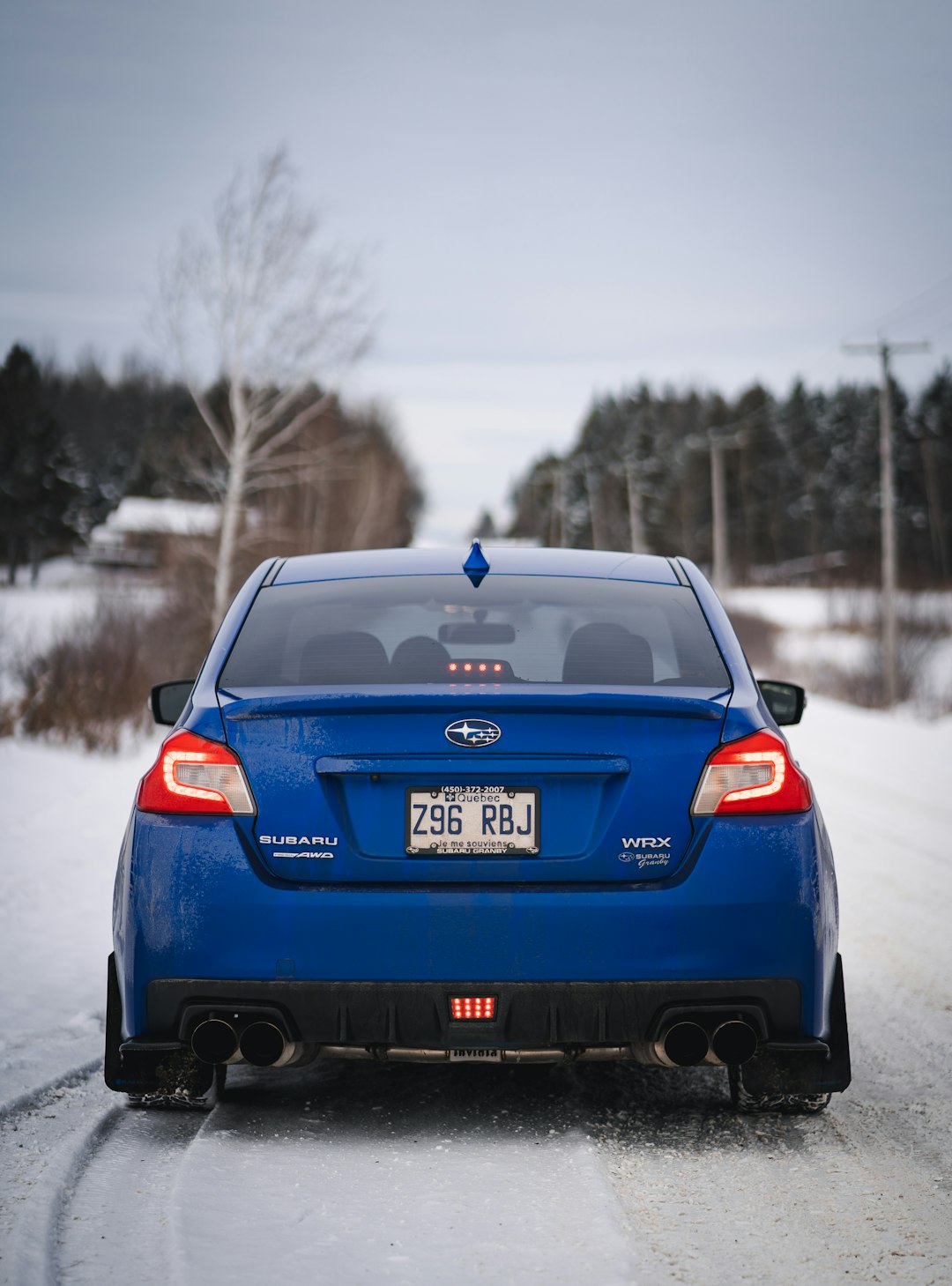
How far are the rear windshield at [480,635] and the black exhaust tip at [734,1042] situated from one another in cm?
89

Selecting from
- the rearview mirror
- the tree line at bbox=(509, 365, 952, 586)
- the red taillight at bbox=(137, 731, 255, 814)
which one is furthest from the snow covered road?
the tree line at bbox=(509, 365, 952, 586)

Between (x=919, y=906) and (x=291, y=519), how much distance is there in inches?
1811

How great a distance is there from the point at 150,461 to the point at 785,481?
198ft

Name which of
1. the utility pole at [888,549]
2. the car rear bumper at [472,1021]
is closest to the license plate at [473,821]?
the car rear bumper at [472,1021]

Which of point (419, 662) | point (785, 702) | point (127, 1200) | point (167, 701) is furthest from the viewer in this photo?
point (785, 702)

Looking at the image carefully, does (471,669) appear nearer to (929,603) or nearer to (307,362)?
(307,362)

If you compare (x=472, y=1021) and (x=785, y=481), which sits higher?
(x=785, y=481)

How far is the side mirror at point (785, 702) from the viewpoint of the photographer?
182 inches

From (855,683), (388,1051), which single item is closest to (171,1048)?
(388,1051)

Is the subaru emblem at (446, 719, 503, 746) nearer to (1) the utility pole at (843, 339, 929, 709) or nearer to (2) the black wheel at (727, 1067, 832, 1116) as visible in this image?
(2) the black wheel at (727, 1067, 832, 1116)

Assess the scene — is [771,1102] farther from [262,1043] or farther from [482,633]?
[482,633]

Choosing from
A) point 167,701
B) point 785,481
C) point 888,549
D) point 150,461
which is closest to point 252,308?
point 888,549

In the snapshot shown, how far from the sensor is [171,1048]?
3379 millimetres

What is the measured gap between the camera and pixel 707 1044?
133 inches
